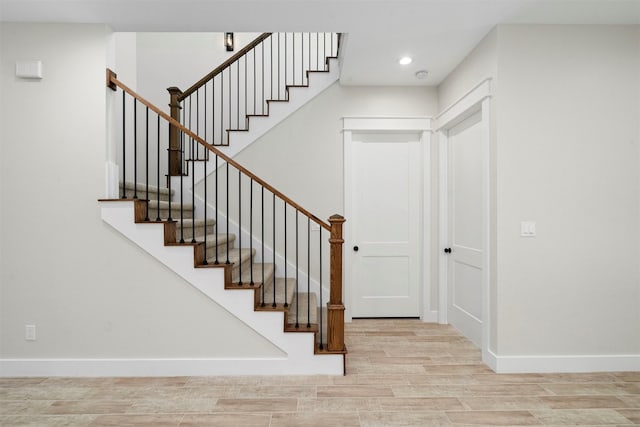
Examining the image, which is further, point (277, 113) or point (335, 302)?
point (277, 113)

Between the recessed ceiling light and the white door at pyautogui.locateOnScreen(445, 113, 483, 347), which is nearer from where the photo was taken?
the white door at pyautogui.locateOnScreen(445, 113, 483, 347)

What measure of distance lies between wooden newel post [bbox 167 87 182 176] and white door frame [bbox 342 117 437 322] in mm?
1886

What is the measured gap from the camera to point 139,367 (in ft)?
9.89

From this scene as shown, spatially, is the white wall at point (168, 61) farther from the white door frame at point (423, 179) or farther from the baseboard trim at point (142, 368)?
the baseboard trim at point (142, 368)

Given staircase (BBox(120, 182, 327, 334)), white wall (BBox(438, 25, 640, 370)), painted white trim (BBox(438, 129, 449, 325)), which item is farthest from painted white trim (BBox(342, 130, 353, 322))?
white wall (BBox(438, 25, 640, 370))

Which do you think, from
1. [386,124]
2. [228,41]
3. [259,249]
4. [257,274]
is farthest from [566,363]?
[228,41]

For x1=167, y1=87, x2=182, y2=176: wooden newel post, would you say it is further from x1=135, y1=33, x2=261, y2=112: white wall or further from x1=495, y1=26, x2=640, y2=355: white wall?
x1=495, y1=26, x2=640, y2=355: white wall

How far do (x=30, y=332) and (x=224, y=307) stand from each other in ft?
4.90

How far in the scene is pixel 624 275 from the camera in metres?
3.05

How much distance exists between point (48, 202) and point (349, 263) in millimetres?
2862

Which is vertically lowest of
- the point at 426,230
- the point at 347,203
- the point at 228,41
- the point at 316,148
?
the point at 426,230

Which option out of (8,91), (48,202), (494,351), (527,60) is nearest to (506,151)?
(527,60)

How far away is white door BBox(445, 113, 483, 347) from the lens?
11.9ft

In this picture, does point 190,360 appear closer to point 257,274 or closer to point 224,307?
point 224,307
